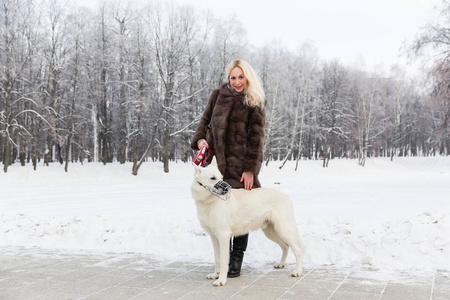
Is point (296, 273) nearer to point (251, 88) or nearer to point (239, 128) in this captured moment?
point (239, 128)

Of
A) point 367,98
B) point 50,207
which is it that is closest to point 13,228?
point 50,207

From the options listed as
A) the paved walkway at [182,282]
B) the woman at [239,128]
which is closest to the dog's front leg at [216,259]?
the paved walkway at [182,282]

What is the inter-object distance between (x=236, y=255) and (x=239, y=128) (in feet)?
4.81

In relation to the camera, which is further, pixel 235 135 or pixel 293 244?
pixel 235 135

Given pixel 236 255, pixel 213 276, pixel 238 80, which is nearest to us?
pixel 213 276

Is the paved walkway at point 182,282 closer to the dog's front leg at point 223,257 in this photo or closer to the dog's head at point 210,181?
the dog's front leg at point 223,257

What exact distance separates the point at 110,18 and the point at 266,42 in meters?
20.1

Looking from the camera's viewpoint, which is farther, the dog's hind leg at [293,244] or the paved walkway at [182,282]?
the dog's hind leg at [293,244]

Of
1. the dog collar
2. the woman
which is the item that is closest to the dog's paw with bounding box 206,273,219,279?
the woman

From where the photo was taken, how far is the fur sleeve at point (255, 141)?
188 inches

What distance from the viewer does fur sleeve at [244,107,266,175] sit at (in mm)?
4770

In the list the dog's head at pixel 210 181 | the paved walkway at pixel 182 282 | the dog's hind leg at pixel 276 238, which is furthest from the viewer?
the dog's hind leg at pixel 276 238

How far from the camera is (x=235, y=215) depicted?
4.39 metres

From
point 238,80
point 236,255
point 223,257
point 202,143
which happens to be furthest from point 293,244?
point 238,80
